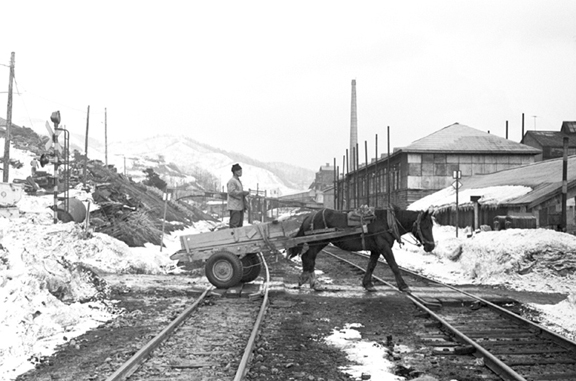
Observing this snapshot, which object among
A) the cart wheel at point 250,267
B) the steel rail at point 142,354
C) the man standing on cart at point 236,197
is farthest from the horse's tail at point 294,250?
the steel rail at point 142,354

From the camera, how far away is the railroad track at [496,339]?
661cm

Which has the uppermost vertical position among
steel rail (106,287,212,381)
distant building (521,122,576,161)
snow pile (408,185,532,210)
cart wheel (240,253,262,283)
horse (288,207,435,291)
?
distant building (521,122,576,161)

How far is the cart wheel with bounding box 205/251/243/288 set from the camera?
12477 mm

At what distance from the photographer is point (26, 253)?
953 centimetres

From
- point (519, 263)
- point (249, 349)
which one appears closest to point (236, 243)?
point (249, 349)

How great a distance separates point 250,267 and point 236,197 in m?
1.62

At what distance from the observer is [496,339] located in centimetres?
824

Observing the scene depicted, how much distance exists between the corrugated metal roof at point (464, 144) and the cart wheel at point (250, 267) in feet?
116

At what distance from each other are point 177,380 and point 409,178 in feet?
142

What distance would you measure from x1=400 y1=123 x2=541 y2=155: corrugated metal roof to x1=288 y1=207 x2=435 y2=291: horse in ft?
116

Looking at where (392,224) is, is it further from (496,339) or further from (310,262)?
(496,339)

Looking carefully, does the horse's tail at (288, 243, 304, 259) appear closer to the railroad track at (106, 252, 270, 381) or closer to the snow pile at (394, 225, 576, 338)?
the railroad track at (106, 252, 270, 381)

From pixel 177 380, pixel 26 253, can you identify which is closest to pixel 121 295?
pixel 26 253

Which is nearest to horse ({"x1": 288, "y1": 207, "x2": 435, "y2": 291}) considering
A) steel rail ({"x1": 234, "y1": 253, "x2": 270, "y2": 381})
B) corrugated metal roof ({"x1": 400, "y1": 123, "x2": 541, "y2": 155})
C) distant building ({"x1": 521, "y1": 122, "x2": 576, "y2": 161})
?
steel rail ({"x1": 234, "y1": 253, "x2": 270, "y2": 381})
